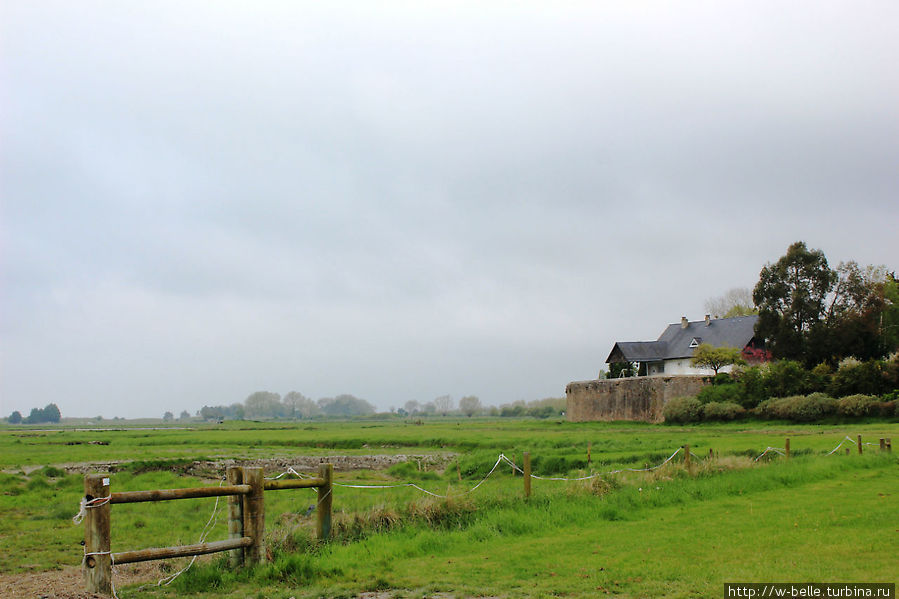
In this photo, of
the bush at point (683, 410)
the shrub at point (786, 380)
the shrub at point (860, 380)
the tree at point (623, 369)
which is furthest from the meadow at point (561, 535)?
the tree at point (623, 369)

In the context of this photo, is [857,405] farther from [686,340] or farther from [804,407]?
[686,340]

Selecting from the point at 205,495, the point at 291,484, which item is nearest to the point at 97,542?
the point at 205,495

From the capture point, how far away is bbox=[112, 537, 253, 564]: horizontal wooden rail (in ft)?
26.5

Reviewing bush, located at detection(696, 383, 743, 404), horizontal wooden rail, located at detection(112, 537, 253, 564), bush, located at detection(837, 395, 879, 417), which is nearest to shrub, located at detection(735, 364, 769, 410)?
bush, located at detection(696, 383, 743, 404)

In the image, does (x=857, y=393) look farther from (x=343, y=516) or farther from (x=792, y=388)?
(x=343, y=516)

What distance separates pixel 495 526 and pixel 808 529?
5.14 meters

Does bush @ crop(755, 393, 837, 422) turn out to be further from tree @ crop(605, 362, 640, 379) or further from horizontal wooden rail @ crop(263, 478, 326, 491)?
horizontal wooden rail @ crop(263, 478, 326, 491)

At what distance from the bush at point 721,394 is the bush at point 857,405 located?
8.32m

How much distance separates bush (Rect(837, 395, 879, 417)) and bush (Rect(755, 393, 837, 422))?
0.60 metres

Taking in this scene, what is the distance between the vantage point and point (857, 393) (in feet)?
144

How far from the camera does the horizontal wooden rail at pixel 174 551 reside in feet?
26.5

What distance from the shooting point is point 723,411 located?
48.7 metres

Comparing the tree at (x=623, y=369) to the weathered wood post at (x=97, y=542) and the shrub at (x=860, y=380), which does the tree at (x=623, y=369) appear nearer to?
the shrub at (x=860, y=380)

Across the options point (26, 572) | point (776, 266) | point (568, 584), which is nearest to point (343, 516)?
point (568, 584)
